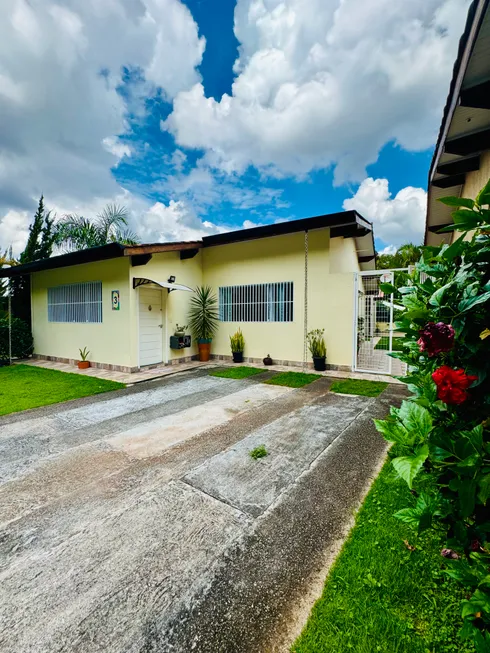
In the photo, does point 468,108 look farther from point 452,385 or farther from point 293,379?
point 293,379

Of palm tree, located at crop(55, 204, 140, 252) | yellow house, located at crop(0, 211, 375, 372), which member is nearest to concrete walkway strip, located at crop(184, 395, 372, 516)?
yellow house, located at crop(0, 211, 375, 372)

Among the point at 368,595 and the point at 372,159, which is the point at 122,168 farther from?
the point at 368,595

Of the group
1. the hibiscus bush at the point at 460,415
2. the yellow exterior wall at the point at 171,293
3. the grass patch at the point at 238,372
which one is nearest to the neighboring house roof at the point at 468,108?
the hibiscus bush at the point at 460,415

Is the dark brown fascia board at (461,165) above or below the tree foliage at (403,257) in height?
below

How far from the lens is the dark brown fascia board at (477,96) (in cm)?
238

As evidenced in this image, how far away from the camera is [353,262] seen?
1169cm

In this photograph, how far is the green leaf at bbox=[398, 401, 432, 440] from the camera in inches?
46.1

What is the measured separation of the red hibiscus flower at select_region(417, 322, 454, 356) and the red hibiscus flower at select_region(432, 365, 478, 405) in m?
0.11

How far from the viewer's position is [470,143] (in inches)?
134

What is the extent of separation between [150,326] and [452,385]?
8.78 m

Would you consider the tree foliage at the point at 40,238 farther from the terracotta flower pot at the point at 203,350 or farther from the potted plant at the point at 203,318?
the terracotta flower pot at the point at 203,350

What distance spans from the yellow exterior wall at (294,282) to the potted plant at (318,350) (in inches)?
6.6

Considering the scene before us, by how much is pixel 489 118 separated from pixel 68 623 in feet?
17.3

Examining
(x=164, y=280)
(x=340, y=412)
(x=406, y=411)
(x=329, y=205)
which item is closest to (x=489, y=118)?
(x=406, y=411)
